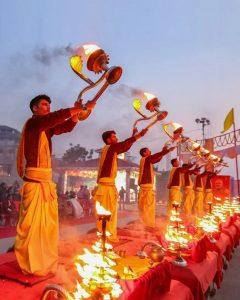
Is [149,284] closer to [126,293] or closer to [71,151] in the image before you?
[126,293]

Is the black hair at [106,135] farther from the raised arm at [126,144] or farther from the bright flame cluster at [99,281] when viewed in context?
the bright flame cluster at [99,281]

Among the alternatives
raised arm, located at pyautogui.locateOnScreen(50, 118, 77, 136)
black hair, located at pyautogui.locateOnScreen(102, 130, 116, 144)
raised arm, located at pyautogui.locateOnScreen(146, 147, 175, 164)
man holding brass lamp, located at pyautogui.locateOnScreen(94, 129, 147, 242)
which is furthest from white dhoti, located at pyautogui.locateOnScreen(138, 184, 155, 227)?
raised arm, located at pyautogui.locateOnScreen(50, 118, 77, 136)

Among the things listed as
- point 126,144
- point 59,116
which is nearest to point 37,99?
point 59,116

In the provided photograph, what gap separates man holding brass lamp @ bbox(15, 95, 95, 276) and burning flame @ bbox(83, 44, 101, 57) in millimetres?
607

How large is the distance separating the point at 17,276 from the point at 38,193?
3.21ft

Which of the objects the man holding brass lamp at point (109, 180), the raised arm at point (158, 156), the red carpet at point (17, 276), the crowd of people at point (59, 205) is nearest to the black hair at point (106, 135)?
the man holding brass lamp at point (109, 180)

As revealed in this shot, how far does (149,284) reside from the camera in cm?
304

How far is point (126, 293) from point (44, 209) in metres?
1.69

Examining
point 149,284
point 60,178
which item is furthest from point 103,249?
point 60,178

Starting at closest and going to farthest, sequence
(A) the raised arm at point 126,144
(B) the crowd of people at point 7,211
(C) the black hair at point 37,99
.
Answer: (C) the black hair at point 37,99, (A) the raised arm at point 126,144, (B) the crowd of people at point 7,211

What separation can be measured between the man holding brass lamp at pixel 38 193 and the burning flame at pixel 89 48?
0.61 meters

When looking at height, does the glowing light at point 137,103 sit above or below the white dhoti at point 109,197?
above

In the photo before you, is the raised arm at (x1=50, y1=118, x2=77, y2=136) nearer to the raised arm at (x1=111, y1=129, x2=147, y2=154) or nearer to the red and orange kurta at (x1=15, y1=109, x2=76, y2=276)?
the red and orange kurta at (x1=15, y1=109, x2=76, y2=276)

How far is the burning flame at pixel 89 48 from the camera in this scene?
12.8ft
